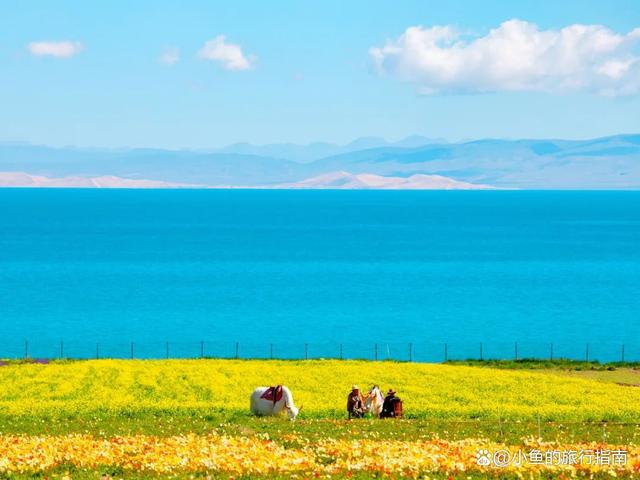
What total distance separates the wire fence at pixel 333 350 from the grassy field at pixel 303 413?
23.5 meters

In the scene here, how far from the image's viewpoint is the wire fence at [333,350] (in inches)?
3767

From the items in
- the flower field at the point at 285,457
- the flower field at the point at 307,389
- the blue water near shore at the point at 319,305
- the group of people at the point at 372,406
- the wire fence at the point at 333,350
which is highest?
the flower field at the point at 285,457

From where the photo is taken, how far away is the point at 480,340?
352ft

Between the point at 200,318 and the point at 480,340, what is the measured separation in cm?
3501

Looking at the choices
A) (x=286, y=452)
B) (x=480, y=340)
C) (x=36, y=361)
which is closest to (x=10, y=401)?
(x=36, y=361)

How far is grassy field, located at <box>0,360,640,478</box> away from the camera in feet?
92.3

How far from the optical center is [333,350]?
99.4m

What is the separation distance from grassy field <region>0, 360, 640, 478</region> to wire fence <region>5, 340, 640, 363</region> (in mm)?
23462

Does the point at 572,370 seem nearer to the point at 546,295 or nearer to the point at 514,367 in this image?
the point at 514,367

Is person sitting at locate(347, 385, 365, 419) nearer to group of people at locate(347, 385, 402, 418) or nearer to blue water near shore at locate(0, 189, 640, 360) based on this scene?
group of people at locate(347, 385, 402, 418)

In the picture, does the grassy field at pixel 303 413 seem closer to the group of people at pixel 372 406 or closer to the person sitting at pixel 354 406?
the person sitting at pixel 354 406

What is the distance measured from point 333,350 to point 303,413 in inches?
2080

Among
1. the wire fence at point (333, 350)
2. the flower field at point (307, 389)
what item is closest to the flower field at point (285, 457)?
the flower field at point (307, 389)

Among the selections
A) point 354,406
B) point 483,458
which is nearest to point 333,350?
point 354,406
